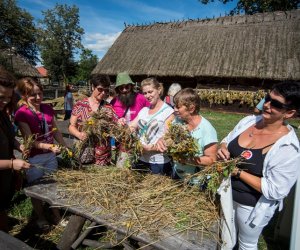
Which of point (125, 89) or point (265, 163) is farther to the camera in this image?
point (125, 89)

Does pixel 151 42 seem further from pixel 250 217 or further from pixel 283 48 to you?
pixel 250 217

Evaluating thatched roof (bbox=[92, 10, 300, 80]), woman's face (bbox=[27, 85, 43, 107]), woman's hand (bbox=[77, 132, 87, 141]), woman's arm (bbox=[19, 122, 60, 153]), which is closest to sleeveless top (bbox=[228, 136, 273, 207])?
woman's hand (bbox=[77, 132, 87, 141])

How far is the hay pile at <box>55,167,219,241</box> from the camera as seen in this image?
194cm

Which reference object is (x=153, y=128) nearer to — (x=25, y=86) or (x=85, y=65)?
(x=25, y=86)

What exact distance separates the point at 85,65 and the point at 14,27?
1114 inches

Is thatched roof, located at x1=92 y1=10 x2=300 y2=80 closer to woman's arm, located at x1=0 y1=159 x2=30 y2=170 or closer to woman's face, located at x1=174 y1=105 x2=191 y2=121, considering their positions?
woman's face, located at x1=174 y1=105 x2=191 y2=121

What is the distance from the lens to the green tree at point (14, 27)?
34.0 meters

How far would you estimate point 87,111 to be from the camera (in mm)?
3299

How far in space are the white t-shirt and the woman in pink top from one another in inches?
38.3

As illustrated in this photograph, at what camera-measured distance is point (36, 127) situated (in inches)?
114

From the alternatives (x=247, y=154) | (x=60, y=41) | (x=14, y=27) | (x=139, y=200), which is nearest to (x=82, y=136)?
(x=139, y=200)

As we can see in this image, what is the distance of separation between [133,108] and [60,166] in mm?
1263

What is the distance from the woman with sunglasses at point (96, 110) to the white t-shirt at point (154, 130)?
1.47 ft

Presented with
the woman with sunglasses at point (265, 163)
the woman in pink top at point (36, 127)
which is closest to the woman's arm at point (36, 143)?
the woman in pink top at point (36, 127)
